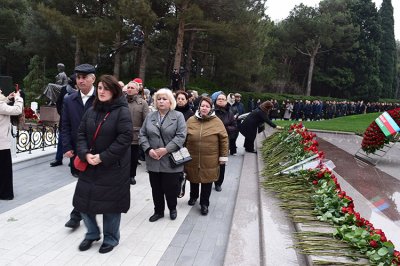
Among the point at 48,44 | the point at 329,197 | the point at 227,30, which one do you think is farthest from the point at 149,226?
the point at 48,44

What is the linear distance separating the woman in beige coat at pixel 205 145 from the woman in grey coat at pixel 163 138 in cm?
37

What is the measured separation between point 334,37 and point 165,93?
36839 millimetres

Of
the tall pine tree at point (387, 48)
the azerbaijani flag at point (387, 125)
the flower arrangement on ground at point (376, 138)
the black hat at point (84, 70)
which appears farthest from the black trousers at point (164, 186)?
the tall pine tree at point (387, 48)

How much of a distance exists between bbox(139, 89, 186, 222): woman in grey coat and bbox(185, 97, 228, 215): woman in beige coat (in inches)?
14.4

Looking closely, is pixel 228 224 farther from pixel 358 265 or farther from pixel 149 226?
pixel 358 265

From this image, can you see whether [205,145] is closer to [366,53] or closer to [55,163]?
[55,163]

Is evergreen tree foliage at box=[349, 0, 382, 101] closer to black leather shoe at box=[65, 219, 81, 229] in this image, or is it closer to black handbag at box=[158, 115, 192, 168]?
black handbag at box=[158, 115, 192, 168]

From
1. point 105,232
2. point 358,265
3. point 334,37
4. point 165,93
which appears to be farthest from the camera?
point 334,37

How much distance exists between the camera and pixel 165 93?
166 inches

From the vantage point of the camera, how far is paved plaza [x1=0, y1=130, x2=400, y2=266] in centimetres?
348

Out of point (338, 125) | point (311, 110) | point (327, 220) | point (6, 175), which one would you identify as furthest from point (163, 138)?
point (311, 110)

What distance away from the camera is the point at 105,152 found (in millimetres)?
3215

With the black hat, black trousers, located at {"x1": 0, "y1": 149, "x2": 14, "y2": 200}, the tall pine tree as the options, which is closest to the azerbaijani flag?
the black hat

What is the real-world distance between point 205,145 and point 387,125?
5.66 metres
